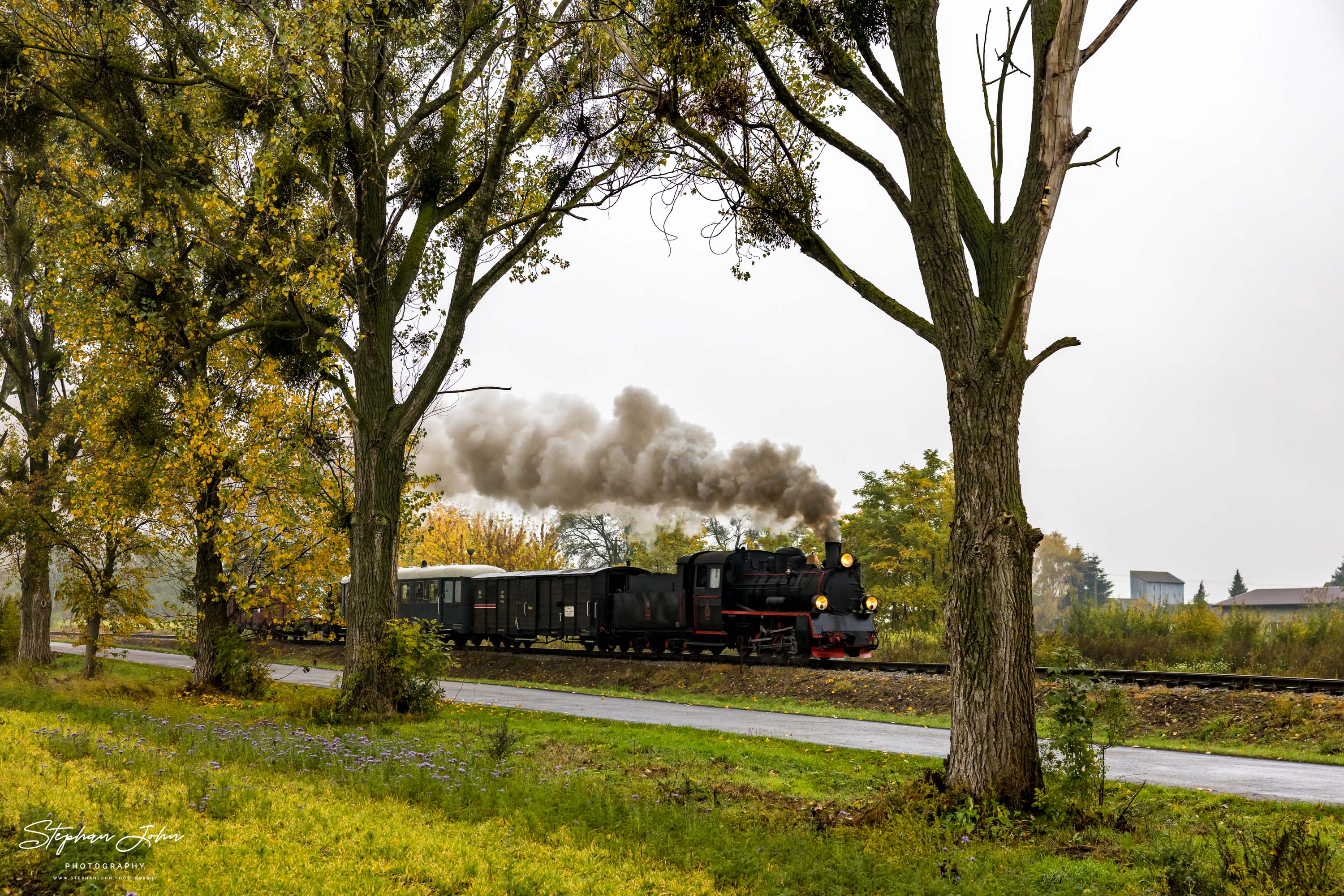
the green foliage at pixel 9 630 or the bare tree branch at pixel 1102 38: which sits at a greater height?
the bare tree branch at pixel 1102 38

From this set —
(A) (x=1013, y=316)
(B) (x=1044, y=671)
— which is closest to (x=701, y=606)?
(B) (x=1044, y=671)

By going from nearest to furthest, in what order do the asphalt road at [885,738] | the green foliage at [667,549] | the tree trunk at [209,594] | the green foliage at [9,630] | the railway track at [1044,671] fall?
the asphalt road at [885,738] < the railway track at [1044,671] < the tree trunk at [209,594] < the green foliage at [9,630] < the green foliage at [667,549]

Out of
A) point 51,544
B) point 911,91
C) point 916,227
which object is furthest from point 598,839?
point 51,544

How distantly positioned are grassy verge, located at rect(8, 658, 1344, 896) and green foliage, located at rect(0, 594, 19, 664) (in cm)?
1576

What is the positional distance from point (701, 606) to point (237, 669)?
1215 centimetres

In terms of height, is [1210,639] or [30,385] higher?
[30,385]

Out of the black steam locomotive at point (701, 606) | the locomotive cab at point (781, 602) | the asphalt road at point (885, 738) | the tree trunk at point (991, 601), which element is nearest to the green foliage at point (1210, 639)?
the locomotive cab at point (781, 602)

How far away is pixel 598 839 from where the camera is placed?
7.08m

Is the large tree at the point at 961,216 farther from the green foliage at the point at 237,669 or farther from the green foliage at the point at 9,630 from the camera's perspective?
the green foliage at the point at 9,630

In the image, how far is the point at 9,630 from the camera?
24.7m

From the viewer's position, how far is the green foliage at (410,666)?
13.9 metres

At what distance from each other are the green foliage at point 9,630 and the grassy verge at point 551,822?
15.8 meters

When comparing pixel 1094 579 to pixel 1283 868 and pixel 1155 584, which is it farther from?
pixel 1283 868

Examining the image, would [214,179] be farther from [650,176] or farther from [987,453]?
[987,453]
